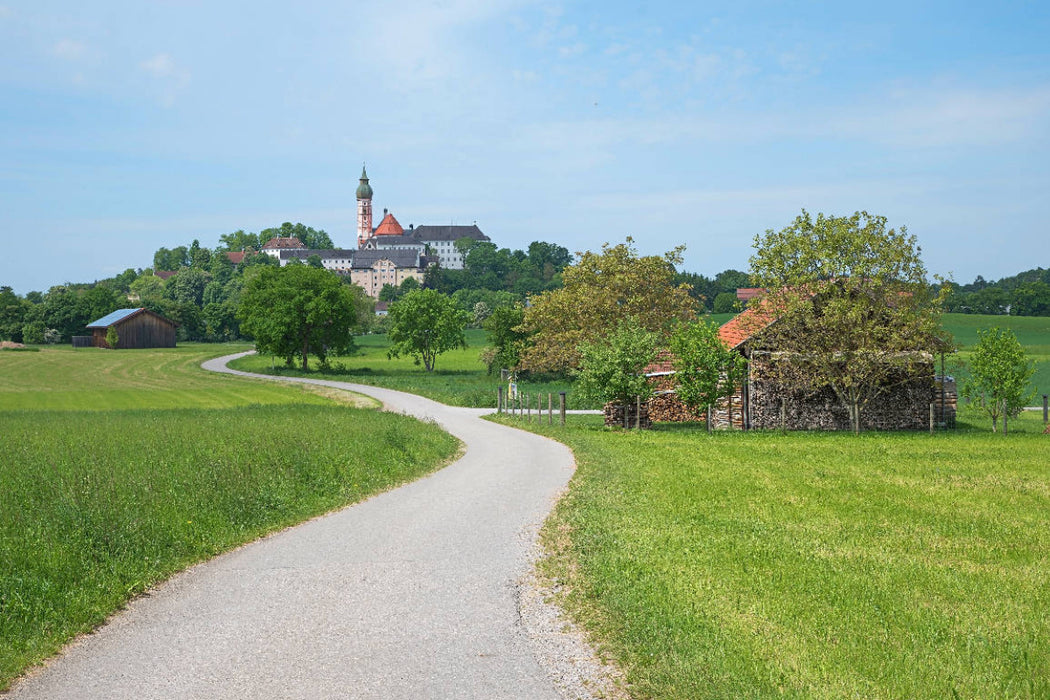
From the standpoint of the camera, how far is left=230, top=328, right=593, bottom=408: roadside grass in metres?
48.3

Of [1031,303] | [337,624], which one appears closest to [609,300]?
[337,624]

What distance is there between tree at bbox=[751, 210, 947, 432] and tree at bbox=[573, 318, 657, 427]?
563cm

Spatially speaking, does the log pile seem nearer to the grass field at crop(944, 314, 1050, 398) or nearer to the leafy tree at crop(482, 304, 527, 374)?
the leafy tree at crop(482, 304, 527, 374)

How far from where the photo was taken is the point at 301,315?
74.4 m

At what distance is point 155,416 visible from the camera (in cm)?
3375

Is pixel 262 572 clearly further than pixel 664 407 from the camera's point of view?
No

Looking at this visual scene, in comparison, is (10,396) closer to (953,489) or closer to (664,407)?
(664,407)

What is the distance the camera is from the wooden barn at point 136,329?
107m

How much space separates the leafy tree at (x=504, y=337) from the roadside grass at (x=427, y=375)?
1.44m

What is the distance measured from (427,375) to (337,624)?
60.9 metres

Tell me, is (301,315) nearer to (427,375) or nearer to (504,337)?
(427,375)

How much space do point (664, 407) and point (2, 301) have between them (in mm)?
109404

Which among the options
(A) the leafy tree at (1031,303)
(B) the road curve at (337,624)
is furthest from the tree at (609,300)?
(A) the leafy tree at (1031,303)

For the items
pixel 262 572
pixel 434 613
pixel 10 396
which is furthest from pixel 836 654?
pixel 10 396
